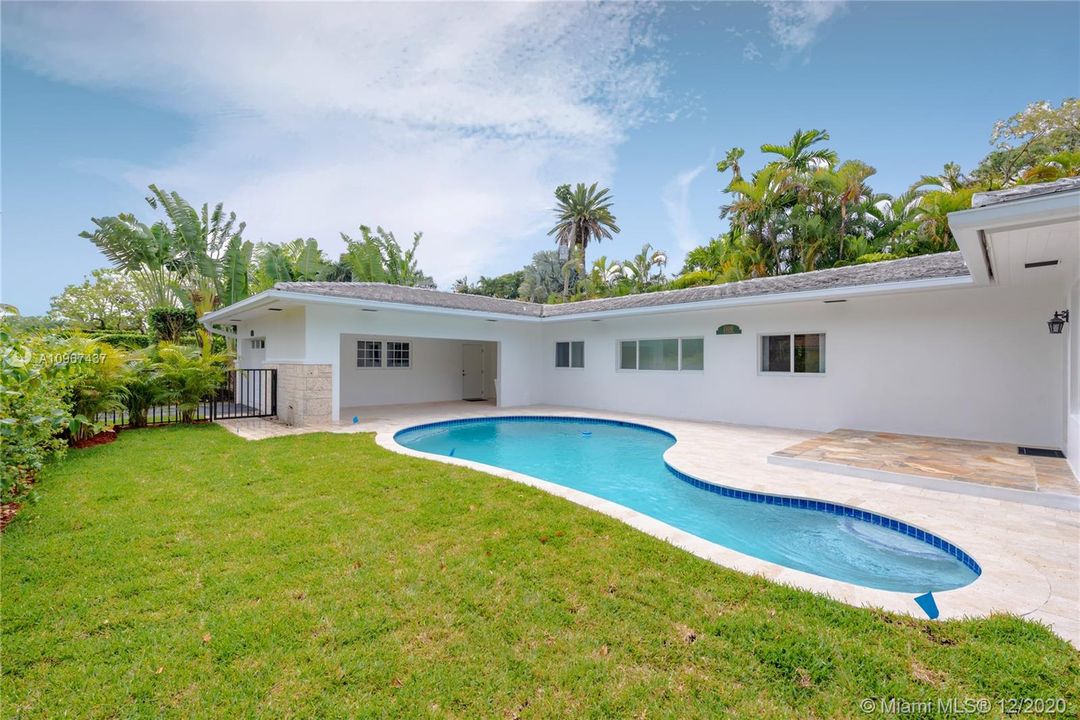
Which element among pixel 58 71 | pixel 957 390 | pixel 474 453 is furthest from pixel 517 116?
pixel 957 390

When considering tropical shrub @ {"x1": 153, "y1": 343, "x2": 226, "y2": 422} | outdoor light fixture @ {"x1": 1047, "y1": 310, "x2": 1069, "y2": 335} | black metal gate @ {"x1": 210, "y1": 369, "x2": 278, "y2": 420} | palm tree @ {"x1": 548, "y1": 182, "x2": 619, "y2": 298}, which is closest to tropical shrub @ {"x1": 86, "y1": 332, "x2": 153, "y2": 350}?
black metal gate @ {"x1": 210, "y1": 369, "x2": 278, "y2": 420}

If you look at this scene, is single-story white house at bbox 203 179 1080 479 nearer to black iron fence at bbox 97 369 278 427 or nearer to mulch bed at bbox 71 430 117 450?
black iron fence at bbox 97 369 278 427

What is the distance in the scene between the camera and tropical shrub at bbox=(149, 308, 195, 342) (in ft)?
66.4

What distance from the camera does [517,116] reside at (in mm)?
14852

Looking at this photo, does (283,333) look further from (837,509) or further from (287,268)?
(837,509)

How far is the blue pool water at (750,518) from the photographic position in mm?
4645

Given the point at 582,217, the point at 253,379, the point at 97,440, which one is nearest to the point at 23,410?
the point at 97,440

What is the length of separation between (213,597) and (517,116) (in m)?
14.7

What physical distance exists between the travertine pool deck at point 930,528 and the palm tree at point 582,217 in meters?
32.1

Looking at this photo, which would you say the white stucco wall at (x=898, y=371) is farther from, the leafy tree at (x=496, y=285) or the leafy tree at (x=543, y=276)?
the leafy tree at (x=496, y=285)

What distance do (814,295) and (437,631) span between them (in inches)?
399

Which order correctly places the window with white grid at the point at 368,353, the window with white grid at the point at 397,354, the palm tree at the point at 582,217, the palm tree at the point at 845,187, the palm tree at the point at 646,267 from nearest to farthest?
the window with white grid at the point at 368,353 → the window with white grid at the point at 397,354 → the palm tree at the point at 845,187 → the palm tree at the point at 646,267 → the palm tree at the point at 582,217

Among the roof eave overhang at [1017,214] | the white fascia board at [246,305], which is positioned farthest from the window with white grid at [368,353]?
the roof eave overhang at [1017,214]

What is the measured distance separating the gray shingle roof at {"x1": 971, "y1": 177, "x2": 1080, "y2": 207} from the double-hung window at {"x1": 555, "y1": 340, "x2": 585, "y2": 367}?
12.6m
